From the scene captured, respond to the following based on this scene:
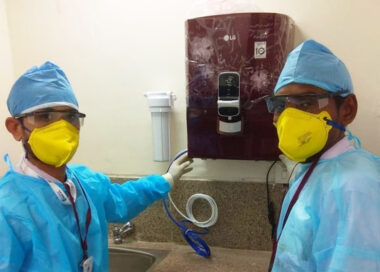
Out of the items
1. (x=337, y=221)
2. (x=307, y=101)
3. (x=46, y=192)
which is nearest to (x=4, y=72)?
(x=46, y=192)

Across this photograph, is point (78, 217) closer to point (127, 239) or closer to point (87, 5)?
point (127, 239)

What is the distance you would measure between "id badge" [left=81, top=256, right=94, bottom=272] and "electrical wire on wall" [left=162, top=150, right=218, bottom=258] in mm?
491

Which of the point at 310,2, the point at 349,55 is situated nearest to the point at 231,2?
the point at 310,2

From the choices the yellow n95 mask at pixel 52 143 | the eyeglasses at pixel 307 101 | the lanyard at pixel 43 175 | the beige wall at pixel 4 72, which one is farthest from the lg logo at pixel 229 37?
the beige wall at pixel 4 72

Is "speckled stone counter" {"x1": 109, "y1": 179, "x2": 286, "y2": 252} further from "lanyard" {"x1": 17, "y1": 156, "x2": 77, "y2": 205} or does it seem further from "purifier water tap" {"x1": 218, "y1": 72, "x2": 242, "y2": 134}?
"lanyard" {"x1": 17, "y1": 156, "x2": 77, "y2": 205}

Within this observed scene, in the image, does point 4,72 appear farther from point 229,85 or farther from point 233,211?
point 233,211

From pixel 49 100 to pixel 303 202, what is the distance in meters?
0.75

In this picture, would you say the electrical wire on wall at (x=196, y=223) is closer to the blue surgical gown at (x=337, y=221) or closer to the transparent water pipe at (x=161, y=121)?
the transparent water pipe at (x=161, y=121)

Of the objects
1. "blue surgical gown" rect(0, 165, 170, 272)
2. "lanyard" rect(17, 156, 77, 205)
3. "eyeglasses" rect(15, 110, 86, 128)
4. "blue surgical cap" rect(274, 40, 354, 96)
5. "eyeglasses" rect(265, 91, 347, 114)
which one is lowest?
"blue surgical gown" rect(0, 165, 170, 272)

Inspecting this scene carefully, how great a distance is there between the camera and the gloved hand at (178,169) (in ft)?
4.21

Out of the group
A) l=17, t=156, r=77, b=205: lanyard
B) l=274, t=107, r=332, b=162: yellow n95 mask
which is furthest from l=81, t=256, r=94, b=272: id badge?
l=274, t=107, r=332, b=162: yellow n95 mask

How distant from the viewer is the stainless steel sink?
4.50ft

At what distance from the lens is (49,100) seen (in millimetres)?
913

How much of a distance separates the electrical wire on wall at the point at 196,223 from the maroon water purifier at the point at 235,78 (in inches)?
9.2
